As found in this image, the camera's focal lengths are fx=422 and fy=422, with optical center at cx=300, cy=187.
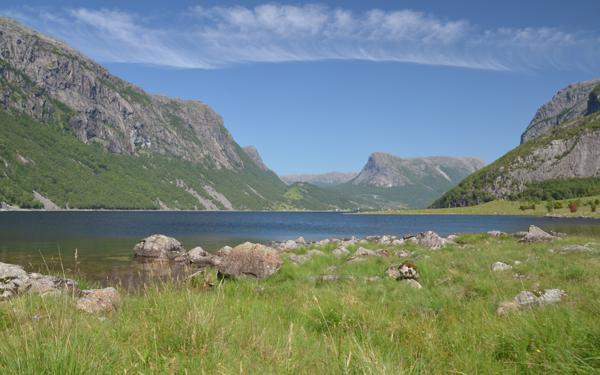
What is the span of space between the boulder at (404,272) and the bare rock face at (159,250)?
25.5 meters

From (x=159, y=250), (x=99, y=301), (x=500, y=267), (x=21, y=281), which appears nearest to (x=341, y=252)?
(x=500, y=267)

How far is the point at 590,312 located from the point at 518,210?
214m

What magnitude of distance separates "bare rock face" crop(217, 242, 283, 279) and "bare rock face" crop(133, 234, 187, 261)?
17.7 meters

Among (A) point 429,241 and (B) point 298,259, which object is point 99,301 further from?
(A) point 429,241

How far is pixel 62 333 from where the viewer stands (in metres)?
5.09

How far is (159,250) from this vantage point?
135 feet

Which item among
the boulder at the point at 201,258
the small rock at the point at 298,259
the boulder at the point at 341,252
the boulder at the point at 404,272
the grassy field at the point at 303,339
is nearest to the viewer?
the grassy field at the point at 303,339

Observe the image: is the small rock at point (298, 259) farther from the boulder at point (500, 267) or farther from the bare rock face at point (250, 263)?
the boulder at point (500, 267)

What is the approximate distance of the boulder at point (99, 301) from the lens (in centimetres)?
1038

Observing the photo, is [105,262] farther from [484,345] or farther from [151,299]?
[484,345]

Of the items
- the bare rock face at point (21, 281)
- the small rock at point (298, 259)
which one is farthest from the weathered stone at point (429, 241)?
the bare rock face at point (21, 281)

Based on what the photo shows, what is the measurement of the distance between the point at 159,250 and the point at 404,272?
30241 millimetres

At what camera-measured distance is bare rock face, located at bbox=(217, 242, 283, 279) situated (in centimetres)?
2158

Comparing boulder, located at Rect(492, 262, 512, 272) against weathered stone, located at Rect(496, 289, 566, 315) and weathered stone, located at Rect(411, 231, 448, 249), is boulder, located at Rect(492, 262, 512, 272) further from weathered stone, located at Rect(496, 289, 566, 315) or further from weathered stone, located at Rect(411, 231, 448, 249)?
weathered stone, located at Rect(411, 231, 448, 249)
